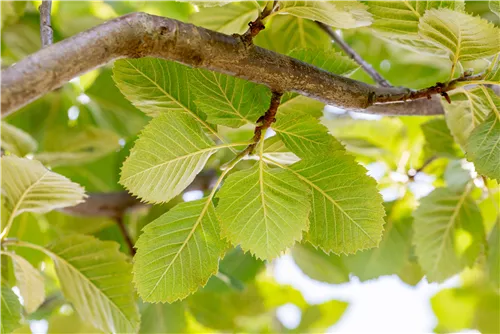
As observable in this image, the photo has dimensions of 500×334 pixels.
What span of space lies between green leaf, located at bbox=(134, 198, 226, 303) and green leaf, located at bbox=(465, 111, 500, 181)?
28cm

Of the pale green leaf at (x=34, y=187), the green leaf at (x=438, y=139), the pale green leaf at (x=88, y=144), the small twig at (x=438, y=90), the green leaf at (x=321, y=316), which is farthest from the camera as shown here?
the green leaf at (x=321, y=316)

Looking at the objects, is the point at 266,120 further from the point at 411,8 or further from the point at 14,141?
the point at 14,141

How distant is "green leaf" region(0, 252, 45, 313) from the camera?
31.7 inches

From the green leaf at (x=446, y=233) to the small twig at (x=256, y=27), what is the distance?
0.50 m

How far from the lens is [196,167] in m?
0.62

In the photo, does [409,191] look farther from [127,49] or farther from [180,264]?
[127,49]

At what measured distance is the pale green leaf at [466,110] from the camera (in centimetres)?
66

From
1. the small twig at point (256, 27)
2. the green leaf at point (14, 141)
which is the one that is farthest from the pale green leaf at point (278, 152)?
the green leaf at point (14, 141)

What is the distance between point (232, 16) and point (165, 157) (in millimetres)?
312

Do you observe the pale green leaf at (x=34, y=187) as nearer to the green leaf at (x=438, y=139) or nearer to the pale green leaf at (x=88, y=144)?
the pale green leaf at (x=88, y=144)

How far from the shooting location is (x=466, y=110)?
744mm

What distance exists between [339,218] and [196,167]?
6.3 inches

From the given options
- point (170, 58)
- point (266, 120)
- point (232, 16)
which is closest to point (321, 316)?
point (232, 16)

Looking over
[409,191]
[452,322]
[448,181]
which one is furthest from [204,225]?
[452,322]
